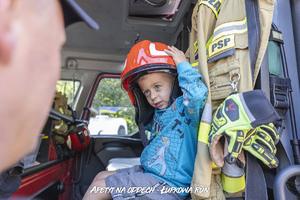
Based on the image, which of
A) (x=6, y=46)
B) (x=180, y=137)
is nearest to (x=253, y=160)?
(x=180, y=137)

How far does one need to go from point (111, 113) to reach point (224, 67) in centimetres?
248

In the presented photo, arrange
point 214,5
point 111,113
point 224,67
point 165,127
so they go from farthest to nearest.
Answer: point 111,113 < point 165,127 < point 214,5 < point 224,67

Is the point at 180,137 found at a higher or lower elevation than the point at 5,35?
lower

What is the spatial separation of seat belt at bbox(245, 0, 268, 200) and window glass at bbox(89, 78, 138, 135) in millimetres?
2407

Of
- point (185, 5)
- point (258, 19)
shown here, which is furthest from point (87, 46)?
point (258, 19)

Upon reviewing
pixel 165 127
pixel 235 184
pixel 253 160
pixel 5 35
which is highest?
pixel 5 35

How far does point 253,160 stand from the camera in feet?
3.13

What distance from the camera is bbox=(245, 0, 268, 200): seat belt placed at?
3.01 feet

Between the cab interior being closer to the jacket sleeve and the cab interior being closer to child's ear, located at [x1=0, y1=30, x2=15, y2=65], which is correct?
the jacket sleeve

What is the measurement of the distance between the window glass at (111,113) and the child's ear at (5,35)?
10.0ft

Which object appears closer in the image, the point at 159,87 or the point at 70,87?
the point at 159,87

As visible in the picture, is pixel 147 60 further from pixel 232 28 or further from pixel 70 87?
pixel 70 87

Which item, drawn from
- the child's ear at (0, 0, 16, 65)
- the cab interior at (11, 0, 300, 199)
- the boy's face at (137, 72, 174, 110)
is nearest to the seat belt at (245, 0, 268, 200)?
the cab interior at (11, 0, 300, 199)

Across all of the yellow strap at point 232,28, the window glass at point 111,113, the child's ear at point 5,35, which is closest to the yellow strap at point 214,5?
the yellow strap at point 232,28
